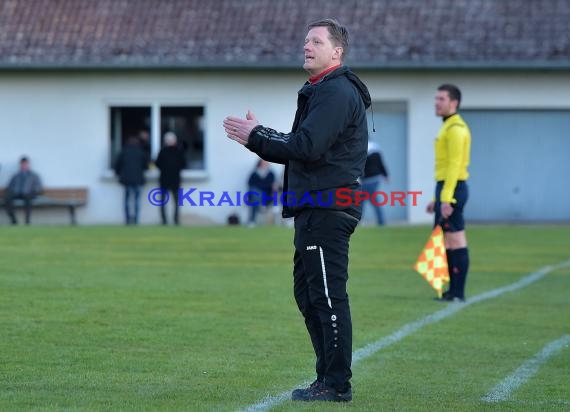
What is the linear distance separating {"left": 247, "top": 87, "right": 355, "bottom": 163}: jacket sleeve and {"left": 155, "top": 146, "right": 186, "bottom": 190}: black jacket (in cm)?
2300

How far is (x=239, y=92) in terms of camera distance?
31.7m

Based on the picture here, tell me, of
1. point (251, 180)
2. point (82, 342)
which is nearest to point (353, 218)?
point (82, 342)

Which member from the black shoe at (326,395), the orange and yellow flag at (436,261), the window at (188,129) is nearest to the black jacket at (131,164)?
the window at (188,129)

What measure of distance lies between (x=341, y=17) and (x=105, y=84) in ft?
19.2

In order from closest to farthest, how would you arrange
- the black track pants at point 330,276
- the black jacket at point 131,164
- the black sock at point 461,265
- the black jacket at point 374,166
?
the black track pants at point 330,276 < the black sock at point 461,265 < the black jacket at point 374,166 < the black jacket at point 131,164

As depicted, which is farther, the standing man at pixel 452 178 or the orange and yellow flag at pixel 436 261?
the orange and yellow flag at pixel 436 261

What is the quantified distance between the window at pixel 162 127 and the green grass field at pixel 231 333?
11.7m

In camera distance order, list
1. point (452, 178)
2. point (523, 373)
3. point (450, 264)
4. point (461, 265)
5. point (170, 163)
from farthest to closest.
Result: point (170, 163)
point (450, 264)
point (461, 265)
point (452, 178)
point (523, 373)

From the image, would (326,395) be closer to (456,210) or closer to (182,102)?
(456,210)

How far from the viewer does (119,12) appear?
32344 millimetres

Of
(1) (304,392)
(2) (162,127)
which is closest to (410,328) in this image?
(1) (304,392)

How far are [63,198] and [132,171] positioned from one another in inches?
88.4

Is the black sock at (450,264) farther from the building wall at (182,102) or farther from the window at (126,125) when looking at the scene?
the window at (126,125)

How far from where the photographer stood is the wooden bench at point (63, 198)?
102 feet
